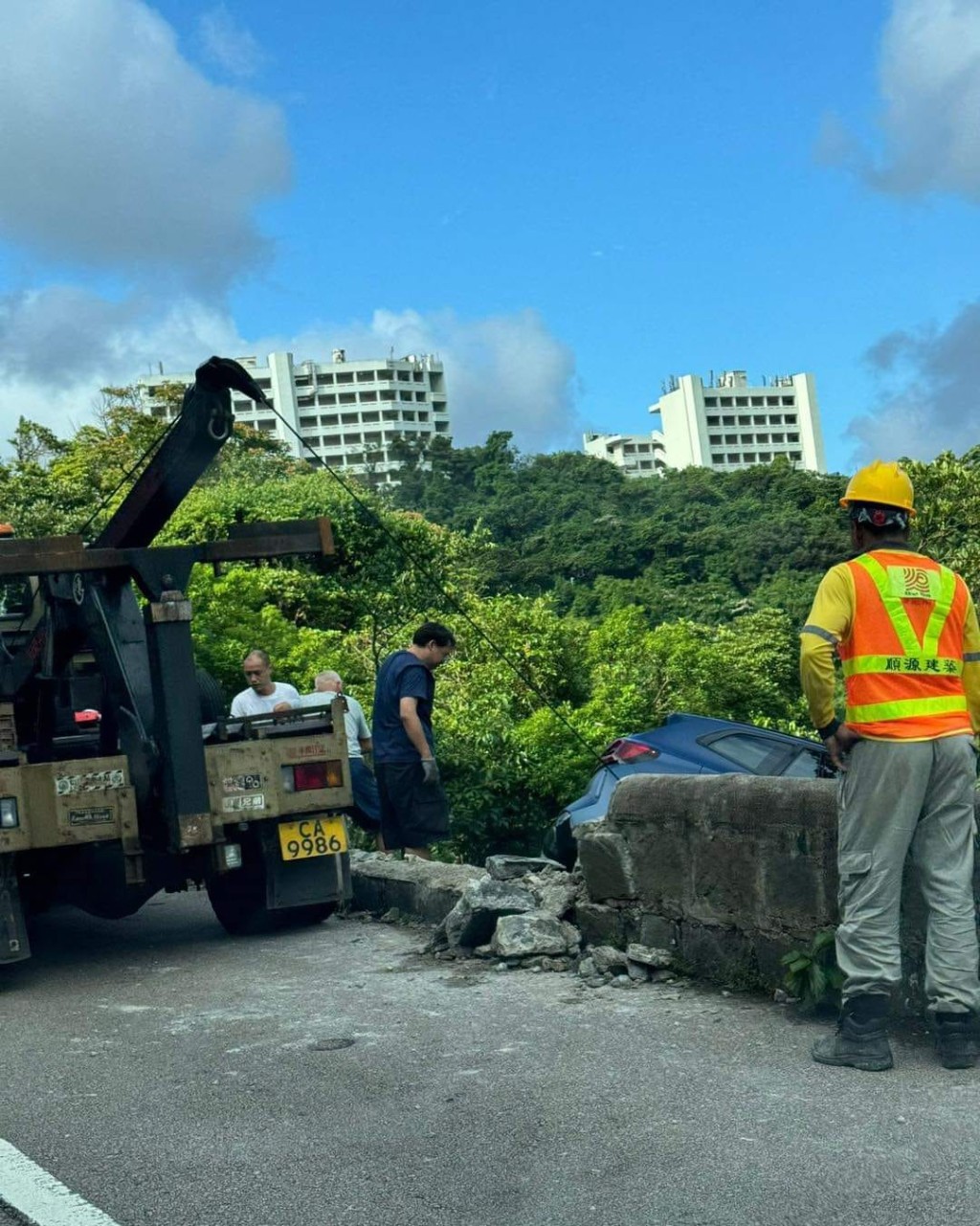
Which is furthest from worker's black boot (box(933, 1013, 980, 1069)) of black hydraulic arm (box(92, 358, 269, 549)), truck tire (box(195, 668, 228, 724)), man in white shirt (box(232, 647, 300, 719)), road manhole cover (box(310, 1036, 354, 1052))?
man in white shirt (box(232, 647, 300, 719))

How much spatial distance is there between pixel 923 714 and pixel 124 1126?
3.00 m

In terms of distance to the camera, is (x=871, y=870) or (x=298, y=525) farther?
(x=298, y=525)

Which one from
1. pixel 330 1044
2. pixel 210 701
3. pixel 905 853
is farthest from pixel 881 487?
pixel 210 701

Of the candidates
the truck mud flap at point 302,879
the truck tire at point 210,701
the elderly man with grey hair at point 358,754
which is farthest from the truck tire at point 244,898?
the elderly man with grey hair at point 358,754

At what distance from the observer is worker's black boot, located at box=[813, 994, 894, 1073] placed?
5.34m

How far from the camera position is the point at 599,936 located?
24.7 feet

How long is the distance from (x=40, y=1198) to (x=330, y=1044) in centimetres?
194

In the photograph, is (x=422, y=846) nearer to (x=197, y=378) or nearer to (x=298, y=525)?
(x=298, y=525)

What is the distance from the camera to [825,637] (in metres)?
5.45

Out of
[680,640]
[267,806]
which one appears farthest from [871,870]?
[680,640]

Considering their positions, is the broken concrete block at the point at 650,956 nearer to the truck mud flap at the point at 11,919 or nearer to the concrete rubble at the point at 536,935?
the concrete rubble at the point at 536,935

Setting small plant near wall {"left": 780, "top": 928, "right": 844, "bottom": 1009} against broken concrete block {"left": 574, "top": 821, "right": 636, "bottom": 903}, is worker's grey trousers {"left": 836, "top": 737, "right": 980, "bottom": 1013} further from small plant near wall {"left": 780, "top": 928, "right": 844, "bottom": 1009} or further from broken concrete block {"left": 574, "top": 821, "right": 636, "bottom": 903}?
broken concrete block {"left": 574, "top": 821, "right": 636, "bottom": 903}

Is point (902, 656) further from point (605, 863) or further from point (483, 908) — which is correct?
point (483, 908)

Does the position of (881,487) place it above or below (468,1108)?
above
